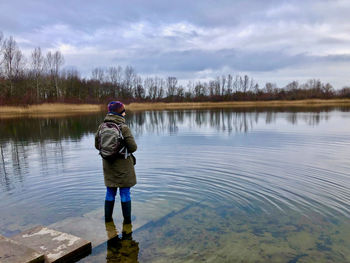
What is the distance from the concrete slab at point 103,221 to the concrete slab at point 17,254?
2.76 feet

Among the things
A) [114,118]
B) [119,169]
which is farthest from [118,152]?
[114,118]

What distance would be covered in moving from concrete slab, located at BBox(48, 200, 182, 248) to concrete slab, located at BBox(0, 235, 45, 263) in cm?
84

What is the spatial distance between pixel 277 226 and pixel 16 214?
15.4 ft

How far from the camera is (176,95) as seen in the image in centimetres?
9225

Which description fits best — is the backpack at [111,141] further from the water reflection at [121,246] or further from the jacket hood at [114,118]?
the water reflection at [121,246]

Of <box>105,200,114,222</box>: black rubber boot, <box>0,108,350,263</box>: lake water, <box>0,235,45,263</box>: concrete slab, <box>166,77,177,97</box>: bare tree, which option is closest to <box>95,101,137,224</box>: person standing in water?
<box>105,200,114,222</box>: black rubber boot

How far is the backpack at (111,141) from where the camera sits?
404 centimetres

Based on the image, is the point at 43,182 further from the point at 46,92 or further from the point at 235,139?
the point at 46,92

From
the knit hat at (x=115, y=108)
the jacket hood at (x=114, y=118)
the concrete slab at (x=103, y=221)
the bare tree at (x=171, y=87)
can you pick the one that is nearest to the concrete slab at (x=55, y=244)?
the concrete slab at (x=103, y=221)

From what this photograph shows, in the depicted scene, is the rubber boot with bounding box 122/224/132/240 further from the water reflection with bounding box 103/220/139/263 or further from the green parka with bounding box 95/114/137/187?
the green parka with bounding box 95/114/137/187

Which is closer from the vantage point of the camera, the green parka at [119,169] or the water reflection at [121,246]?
the water reflection at [121,246]

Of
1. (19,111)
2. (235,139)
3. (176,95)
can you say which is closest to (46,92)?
(19,111)

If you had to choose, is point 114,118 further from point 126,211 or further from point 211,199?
Result: point 211,199

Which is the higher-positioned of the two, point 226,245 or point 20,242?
point 20,242
